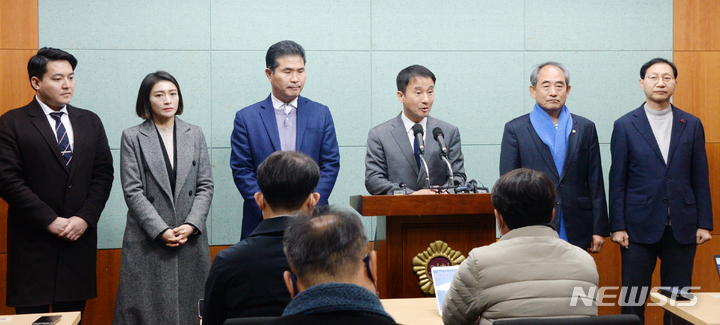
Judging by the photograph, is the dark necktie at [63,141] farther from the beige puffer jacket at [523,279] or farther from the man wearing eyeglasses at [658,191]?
the man wearing eyeglasses at [658,191]

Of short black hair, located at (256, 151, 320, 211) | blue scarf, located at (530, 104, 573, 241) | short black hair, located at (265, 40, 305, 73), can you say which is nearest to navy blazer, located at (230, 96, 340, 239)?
short black hair, located at (265, 40, 305, 73)

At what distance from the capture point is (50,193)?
3.52 meters

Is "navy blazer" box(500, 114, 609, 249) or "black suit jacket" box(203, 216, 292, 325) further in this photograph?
"navy blazer" box(500, 114, 609, 249)

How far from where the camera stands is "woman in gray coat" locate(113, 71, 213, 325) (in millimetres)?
3471

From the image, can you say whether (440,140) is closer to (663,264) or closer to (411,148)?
(411,148)

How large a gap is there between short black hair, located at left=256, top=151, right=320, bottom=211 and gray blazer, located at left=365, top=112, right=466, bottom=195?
4.68ft

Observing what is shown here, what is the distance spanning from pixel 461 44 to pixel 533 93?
93 cm

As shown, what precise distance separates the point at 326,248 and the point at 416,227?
5.01 ft

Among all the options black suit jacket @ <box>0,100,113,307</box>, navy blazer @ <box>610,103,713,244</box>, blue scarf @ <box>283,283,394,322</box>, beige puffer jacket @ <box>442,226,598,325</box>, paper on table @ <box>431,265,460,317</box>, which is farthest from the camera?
navy blazer @ <box>610,103,713,244</box>

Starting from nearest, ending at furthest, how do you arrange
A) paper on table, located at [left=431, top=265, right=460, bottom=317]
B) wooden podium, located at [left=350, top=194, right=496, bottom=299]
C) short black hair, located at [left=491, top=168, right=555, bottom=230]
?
short black hair, located at [left=491, top=168, right=555, bottom=230], paper on table, located at [left=431, top=265, right=460, bottom=317], wooden podium, located at [left=350, top=194, right=496, bottom=299]

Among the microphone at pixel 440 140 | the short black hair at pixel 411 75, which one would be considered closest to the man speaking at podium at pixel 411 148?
the short black hair at pixel 411 75

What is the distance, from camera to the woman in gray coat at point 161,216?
11.4 feet

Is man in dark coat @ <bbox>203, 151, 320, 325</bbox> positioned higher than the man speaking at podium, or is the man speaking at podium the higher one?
the man speaking at podium

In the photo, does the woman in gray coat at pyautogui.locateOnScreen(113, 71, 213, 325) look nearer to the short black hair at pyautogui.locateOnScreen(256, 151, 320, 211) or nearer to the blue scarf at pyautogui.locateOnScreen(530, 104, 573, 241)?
the short black hair at pyautogui.locateOnScreen(256, 151, 320, 211)
